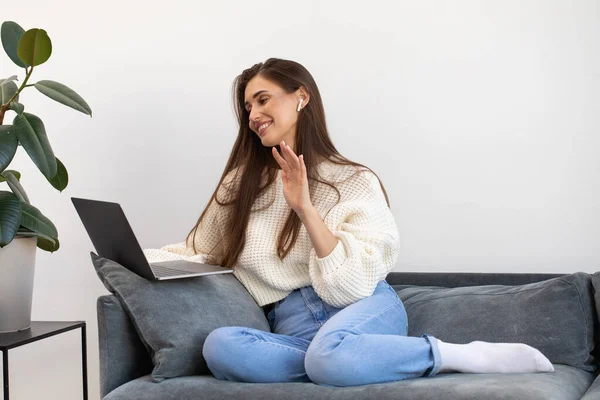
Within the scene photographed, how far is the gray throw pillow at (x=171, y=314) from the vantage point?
1.79 m

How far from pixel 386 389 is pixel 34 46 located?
138cm

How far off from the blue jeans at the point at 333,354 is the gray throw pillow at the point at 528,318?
0.92ft

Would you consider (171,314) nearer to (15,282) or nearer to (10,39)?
(15,282)

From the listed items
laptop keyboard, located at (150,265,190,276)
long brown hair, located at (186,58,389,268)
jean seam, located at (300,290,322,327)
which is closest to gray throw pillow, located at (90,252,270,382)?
laptop keyboard, located at (150,265,190,276)

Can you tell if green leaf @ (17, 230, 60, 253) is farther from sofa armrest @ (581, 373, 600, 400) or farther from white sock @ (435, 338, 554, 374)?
sofa armrest @ (581, 373, 600, 400)

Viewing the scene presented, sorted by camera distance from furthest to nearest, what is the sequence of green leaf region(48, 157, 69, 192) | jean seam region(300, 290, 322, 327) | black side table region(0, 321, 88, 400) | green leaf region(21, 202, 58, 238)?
green leaf region(48, 157, 69, 192) → green leaf region(21, 202, 58, 238) → jean seam region(300, 290, 322, 327) → black side table region(0, 321, 88, 400)

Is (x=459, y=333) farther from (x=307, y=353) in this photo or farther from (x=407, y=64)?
(x=407, y=64)

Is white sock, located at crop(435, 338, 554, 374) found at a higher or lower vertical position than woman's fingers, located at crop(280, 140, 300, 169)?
lower

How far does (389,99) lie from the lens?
262cm

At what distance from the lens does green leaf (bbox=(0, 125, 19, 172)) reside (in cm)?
203

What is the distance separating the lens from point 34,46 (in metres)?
2.13

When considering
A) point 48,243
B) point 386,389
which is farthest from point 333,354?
point 48,243

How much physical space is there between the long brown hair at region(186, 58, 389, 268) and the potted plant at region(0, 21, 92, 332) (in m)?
0.48

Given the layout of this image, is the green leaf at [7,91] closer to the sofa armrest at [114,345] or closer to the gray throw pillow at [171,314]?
the gray throw pillow at [171,314]
